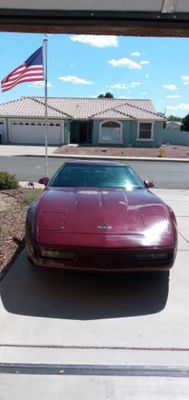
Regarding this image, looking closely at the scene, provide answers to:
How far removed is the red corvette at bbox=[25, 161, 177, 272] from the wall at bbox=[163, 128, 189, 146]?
43801mm

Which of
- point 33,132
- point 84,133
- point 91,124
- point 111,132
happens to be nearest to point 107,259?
point 111,132

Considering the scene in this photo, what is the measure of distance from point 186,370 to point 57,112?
38.1 meters

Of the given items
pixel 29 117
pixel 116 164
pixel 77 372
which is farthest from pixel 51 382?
pixel 29 117

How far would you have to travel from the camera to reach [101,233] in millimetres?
4590

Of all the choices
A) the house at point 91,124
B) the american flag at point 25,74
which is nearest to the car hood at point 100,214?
the american flag at point 25,74

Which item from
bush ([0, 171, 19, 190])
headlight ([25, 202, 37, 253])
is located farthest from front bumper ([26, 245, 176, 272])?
bush ([0, 171, 19, 190])

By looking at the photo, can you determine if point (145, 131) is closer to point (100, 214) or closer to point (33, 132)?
point (33, 132)

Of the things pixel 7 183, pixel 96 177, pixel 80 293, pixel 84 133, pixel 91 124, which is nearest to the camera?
pixel 80 293

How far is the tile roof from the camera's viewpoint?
3938 cm

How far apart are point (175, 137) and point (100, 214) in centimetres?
4495

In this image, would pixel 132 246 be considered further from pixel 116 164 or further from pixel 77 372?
pixel 116 164

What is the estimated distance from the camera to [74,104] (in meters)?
44.4

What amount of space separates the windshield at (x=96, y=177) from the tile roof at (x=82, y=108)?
32986mm

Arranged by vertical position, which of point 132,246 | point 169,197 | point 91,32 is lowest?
point 169,197
